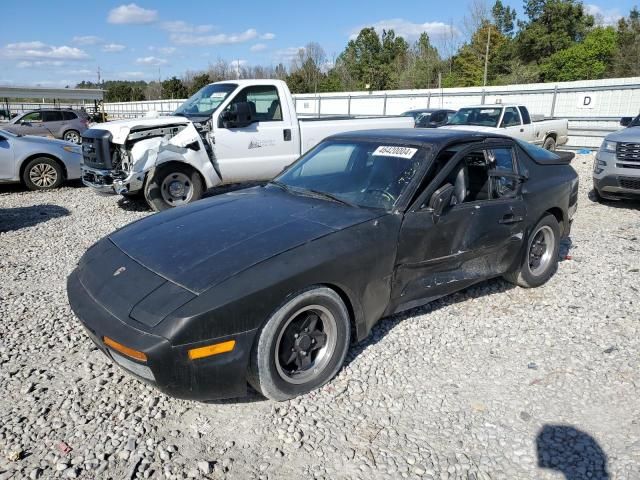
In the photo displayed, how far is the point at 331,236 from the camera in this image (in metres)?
3.09

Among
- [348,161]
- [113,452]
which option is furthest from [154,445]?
[348,161]

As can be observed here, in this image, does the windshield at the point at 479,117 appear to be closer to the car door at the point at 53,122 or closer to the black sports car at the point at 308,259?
the black sports car at the point at 308,259

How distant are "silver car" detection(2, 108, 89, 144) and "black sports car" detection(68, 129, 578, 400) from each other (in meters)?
17.6

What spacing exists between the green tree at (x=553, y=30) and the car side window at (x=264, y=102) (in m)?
41.5

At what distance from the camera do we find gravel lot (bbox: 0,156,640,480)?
2.52m

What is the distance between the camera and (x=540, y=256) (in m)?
4.91

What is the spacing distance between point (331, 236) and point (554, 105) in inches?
757

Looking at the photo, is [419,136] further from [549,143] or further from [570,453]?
[549,143]

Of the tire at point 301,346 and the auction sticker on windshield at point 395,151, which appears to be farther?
the auction sticker on windshield at point 395,151

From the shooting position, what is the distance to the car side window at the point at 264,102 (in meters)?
8.54

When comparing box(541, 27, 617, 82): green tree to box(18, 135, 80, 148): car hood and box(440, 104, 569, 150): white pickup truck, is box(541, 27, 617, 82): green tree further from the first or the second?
box(18, 135, 80, 148): car hood

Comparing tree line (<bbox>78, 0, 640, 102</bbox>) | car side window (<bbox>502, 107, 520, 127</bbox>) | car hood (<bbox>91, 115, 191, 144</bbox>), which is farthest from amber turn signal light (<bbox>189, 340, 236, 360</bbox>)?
tree line (<bbox>78, 0, 640, 102</bbox>)

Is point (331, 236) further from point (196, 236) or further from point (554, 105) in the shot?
point (554, 105)

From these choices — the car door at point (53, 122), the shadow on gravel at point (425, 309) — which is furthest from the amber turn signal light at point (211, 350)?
the car door at point (53, 122)
